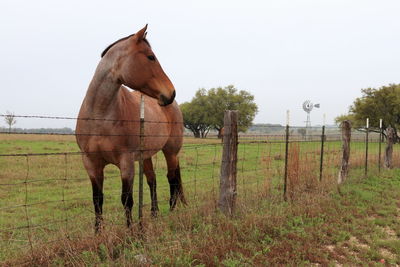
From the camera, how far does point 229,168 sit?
175 inches

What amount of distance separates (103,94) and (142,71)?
62 centimetres

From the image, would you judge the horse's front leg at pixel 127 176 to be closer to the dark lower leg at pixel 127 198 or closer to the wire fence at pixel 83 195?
the dark lower leg at pixel 127 198

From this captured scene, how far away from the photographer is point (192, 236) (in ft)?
11.8

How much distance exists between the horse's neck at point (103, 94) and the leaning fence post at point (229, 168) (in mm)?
1678

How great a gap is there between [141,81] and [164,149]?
2456mm

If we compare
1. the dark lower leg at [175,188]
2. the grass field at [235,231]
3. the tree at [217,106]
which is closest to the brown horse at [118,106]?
the grass field at [235,231]

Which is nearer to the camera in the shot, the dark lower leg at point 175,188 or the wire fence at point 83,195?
the wire fence at point 83,195

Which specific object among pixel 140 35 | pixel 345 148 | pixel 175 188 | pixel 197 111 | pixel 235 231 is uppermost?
pixel 197 111

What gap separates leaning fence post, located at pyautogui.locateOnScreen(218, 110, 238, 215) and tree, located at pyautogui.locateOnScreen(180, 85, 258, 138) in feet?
146

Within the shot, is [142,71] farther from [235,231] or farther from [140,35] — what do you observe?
[235,231]

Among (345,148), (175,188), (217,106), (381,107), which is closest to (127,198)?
(175,188)

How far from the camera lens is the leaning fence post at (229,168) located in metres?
4.42

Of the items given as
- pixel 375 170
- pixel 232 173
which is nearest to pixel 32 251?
pixel 232 173

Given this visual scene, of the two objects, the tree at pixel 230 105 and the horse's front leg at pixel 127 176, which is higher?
the tree at pixel 230 105
